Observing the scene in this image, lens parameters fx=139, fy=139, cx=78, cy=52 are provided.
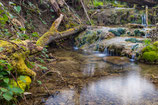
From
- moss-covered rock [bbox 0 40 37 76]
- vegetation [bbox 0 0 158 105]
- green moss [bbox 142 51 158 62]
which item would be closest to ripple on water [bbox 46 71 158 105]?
vegetation [bbox 0 0 158 105]

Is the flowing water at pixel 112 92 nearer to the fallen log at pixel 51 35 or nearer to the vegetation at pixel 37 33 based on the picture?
the vegetation at pixel 37 33

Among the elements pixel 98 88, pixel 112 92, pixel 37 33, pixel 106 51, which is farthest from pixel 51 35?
pixel 112 92

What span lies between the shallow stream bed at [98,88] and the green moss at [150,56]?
2.92 ft

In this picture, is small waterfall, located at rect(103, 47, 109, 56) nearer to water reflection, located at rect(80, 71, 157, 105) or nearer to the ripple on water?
water reflection, located at rect(80, 71, 157, 105)

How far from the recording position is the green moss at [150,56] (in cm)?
539

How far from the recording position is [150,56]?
17.9 ft

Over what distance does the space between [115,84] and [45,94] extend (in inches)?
70.6

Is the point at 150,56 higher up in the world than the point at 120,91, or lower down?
higher up

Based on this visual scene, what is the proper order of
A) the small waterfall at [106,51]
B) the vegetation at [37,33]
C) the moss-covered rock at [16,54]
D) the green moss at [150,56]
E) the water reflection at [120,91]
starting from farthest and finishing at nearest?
the small waterfall at [106,51], the green moss at [150,56], the water reflection at [120,91], the moss-covered rock at [16,54], the vegetation at [37,33]

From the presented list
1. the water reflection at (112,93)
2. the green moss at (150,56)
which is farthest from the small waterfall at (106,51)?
the water reflection at (112,93)

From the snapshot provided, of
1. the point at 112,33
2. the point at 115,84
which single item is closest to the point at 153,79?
the point at 115,84

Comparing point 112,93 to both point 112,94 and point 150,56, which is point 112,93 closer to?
point 112,94

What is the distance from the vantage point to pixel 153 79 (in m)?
3.80

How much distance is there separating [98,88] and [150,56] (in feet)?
10.7
